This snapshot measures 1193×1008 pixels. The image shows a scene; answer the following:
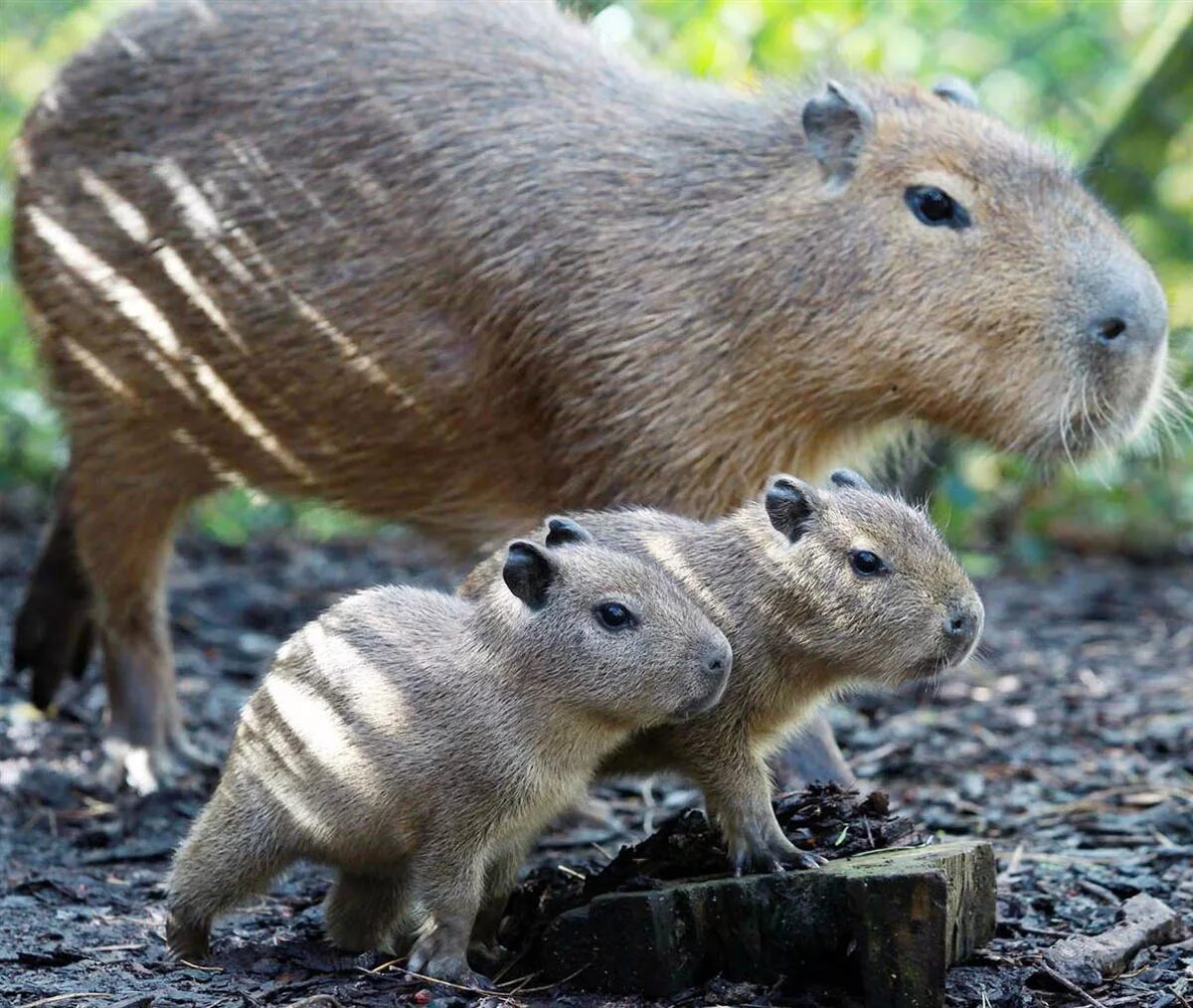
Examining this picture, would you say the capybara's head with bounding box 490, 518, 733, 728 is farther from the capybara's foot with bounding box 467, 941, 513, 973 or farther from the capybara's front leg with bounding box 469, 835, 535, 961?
the capybara's foot with bounding box 467, 941, 513, 973

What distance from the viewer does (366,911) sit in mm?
4305

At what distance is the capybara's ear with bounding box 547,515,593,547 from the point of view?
13.1ft

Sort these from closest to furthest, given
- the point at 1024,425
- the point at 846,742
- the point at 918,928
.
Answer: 1. the point at 918,928
2. the point at 1024,425
3. the point at 846,742

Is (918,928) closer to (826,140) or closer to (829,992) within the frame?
(829,992)

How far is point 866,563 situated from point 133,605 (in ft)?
12.1

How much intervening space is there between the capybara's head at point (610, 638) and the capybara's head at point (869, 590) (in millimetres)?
264

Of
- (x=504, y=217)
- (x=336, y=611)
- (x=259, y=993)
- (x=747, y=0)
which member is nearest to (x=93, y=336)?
(x=504, y=217)

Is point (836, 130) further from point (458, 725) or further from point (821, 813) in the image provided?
point (458, 725)

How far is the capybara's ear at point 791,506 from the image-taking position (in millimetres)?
4031

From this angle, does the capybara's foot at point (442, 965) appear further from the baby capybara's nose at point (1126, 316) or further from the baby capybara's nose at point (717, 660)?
the baby capybara's nose at point (1126, 316)

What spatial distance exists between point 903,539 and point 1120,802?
2385 millimetres

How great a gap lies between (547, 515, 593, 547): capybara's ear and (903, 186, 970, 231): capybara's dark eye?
6.11 ft

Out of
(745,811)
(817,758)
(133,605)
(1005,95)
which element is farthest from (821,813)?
(1005,95)

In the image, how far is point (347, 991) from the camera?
388cm
